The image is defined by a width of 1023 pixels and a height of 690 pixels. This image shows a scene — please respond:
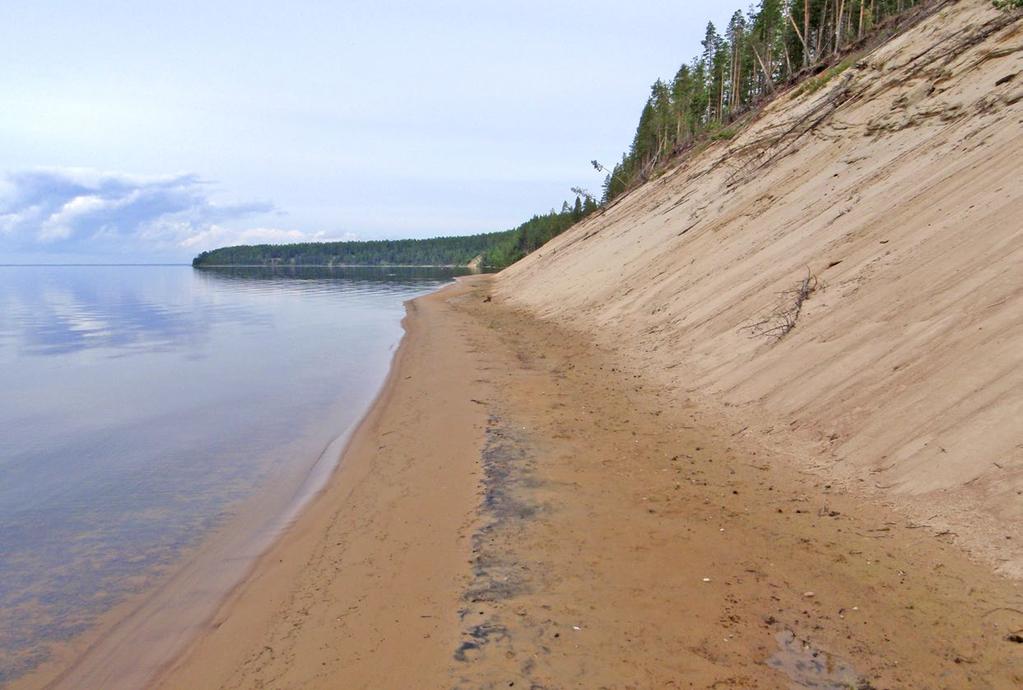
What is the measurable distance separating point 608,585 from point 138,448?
8.43 meters

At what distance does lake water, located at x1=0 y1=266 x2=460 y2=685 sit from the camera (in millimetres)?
5832

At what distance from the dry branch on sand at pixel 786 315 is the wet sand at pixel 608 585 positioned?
220 centimetres

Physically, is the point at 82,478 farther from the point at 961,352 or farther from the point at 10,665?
the point at 961,352

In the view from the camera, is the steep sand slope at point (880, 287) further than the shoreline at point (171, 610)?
Yes

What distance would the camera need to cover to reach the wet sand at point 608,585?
3807 millimetres

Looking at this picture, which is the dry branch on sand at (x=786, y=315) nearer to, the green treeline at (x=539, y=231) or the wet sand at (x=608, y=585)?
the wet sand at (x=608, y=585)

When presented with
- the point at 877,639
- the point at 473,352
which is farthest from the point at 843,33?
the point at 877,639

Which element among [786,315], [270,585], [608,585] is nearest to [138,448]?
[270,585]

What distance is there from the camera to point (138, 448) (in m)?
10.1

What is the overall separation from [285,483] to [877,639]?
6.76 metres

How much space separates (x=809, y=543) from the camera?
512cm

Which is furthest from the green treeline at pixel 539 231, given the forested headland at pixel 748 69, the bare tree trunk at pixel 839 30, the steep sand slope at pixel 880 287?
the steep sand slope at pixel 880 287

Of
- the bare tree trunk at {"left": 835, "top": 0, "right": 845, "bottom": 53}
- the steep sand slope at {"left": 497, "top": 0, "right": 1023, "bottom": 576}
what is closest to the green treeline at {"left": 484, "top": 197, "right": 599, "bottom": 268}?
the bare tree trunk at {"left": 835, "top": 0, "right": 845, "bottom": 53}

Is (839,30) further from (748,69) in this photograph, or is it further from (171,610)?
(171,610)
